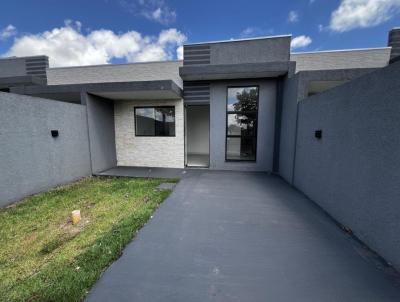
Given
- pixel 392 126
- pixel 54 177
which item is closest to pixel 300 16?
pixel 392 126

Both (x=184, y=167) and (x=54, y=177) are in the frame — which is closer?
(x=54, y=177)

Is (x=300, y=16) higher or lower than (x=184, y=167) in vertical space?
higher

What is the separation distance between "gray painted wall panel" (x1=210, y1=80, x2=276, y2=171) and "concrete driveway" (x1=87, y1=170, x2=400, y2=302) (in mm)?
2977

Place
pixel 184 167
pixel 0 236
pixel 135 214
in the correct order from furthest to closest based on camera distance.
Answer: pixel 184 167, pixel 135 214, pixel 0 236

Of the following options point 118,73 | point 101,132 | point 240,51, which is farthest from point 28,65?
point 240,51

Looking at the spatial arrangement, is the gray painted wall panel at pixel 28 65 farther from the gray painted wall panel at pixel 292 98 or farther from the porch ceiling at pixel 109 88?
the gray painted wall panel at pixel 292 98

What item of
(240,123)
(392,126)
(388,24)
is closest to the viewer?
(392,126)

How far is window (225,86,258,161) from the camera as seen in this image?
6300 mm

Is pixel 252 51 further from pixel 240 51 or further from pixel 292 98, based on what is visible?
pixel 292 98

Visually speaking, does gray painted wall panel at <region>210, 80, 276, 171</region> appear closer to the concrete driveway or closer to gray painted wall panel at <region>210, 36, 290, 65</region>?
gray painted wall panel at <region>210, 36, 290, 65</region>

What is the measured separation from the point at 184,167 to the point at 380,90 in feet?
19.3

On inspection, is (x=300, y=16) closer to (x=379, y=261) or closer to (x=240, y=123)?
(x=240, y=123)

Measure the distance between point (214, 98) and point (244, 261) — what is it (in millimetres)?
5407

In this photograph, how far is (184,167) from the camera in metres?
7.09
